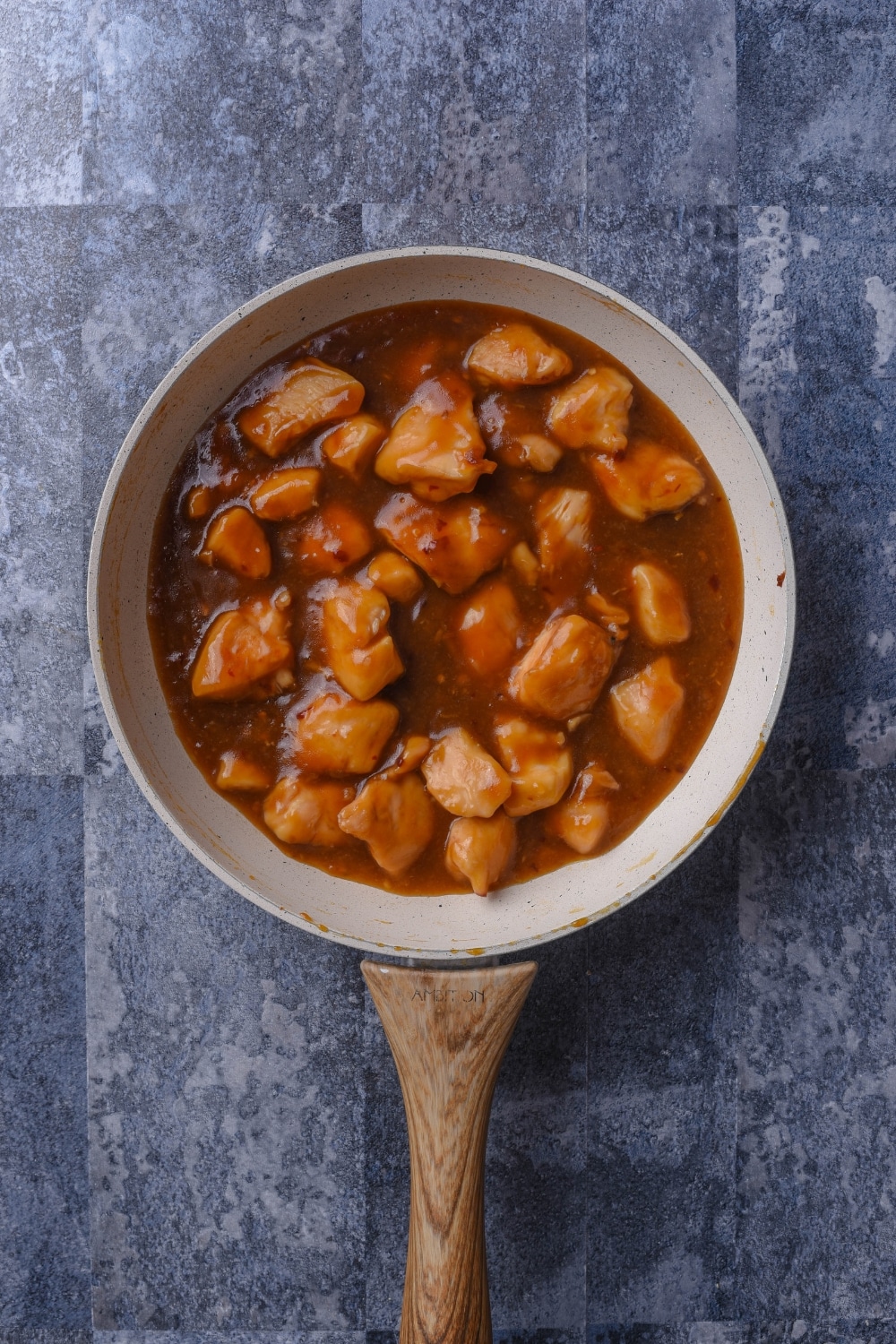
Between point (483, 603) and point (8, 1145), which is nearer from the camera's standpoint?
point (483, 603)

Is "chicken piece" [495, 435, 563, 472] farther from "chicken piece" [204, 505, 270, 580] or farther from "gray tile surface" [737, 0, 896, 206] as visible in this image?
"gray tile surface" [737, 0, 896, 206]

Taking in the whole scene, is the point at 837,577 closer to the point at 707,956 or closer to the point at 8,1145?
the point at 707,956

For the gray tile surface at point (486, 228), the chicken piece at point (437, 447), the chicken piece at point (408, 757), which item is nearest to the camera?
the chicken piece at point (437, 447)

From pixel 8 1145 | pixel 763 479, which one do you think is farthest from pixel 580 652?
pixel 8 1145

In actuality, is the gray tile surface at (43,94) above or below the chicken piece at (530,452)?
above

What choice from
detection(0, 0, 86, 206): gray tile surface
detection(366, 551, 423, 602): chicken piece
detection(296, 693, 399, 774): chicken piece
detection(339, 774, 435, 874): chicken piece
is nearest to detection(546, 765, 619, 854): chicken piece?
detection(339, 774, 435, 874): chicken piece

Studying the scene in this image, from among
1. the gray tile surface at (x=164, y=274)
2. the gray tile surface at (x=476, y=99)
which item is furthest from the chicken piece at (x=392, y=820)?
the gray tile surface at (x=476, y=99)

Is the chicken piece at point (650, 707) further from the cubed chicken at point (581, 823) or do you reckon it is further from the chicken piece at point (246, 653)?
the chicken piece at point (246, 653)
